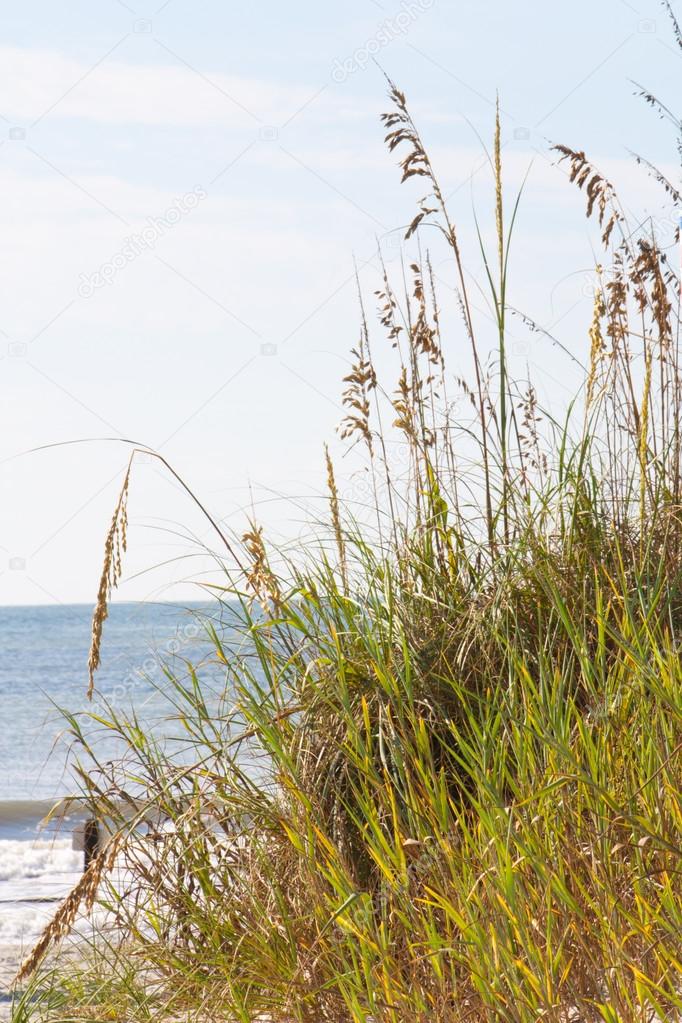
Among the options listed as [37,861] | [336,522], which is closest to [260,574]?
[336,522]

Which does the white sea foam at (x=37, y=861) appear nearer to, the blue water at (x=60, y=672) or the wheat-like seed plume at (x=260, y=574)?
the blue water at (x=60, y=672)

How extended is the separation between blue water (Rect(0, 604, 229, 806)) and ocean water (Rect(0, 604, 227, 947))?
0.01 metres

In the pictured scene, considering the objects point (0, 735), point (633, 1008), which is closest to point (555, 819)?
point (633, 1008)

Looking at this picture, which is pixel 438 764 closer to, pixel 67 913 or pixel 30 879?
pixel 67 913

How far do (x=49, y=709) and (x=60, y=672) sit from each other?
23165 millimetres

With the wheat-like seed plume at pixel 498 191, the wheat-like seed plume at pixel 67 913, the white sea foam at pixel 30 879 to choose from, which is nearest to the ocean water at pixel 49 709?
the white sea foam at pixel 30 879

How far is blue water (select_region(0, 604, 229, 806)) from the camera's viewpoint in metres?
2.47

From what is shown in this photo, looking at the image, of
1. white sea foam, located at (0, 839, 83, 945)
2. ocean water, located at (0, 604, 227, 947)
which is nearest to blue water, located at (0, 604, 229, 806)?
ocean water, located at (0, 604, 227, 947)

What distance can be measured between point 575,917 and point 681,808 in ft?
0.73

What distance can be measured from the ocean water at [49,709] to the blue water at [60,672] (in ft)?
0.04

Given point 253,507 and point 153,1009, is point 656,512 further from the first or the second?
point 153,1009

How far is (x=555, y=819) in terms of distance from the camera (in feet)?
5.24

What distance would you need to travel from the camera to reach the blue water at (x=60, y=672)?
8.12 ft

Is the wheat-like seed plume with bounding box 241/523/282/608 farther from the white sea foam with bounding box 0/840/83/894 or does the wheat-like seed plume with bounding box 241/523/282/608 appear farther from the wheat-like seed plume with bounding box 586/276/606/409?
the white sea foam with bounding box 0/840/83/894
